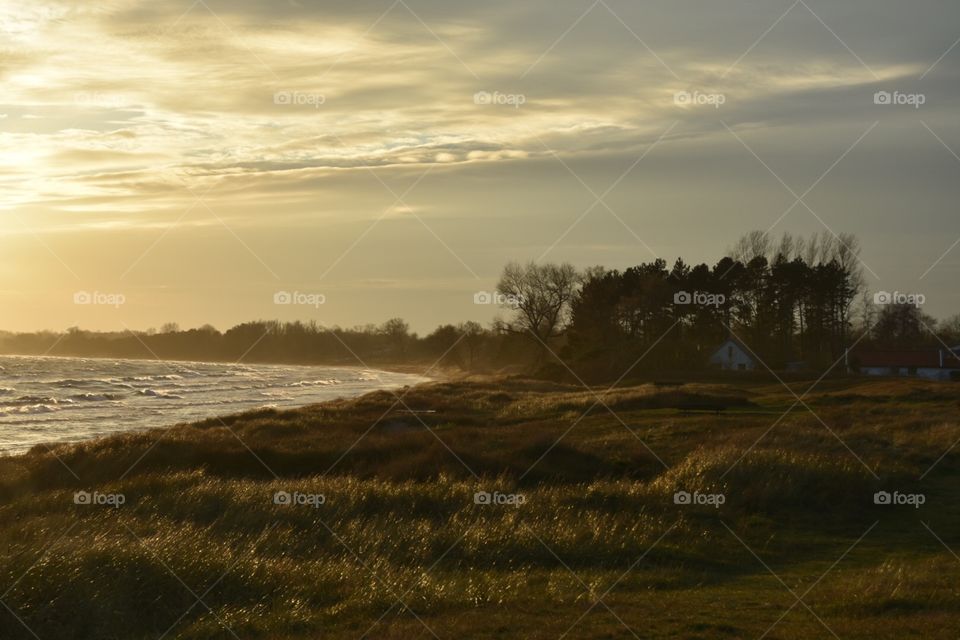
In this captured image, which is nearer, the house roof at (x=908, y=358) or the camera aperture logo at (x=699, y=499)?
the camera aperture logo at (x=699, y=499)

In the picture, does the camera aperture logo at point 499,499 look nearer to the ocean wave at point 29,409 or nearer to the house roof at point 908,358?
the ocean wave at point 29,409

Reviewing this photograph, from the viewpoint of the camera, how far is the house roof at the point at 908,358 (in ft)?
301

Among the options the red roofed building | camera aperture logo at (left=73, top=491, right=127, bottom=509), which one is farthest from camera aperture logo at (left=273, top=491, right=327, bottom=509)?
the red roofed building

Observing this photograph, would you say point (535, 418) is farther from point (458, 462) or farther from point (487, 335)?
point (487, 335)

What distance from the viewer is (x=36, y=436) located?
4456 cm

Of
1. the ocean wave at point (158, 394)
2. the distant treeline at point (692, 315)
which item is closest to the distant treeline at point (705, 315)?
the distant treeline at point (692, 315)

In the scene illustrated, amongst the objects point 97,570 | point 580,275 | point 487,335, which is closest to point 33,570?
point 97,570

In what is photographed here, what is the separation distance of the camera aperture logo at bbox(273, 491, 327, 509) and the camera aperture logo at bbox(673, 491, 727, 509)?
296 inches

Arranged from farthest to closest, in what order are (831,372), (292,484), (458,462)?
(831,372) → (458,462) → (292,484)

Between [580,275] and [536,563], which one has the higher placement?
[580,275]

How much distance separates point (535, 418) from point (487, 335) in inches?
4775

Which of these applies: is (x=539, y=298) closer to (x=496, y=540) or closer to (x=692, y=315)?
(x=692, y=315)

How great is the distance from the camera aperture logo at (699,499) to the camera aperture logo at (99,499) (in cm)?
1195

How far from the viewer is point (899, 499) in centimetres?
2072
